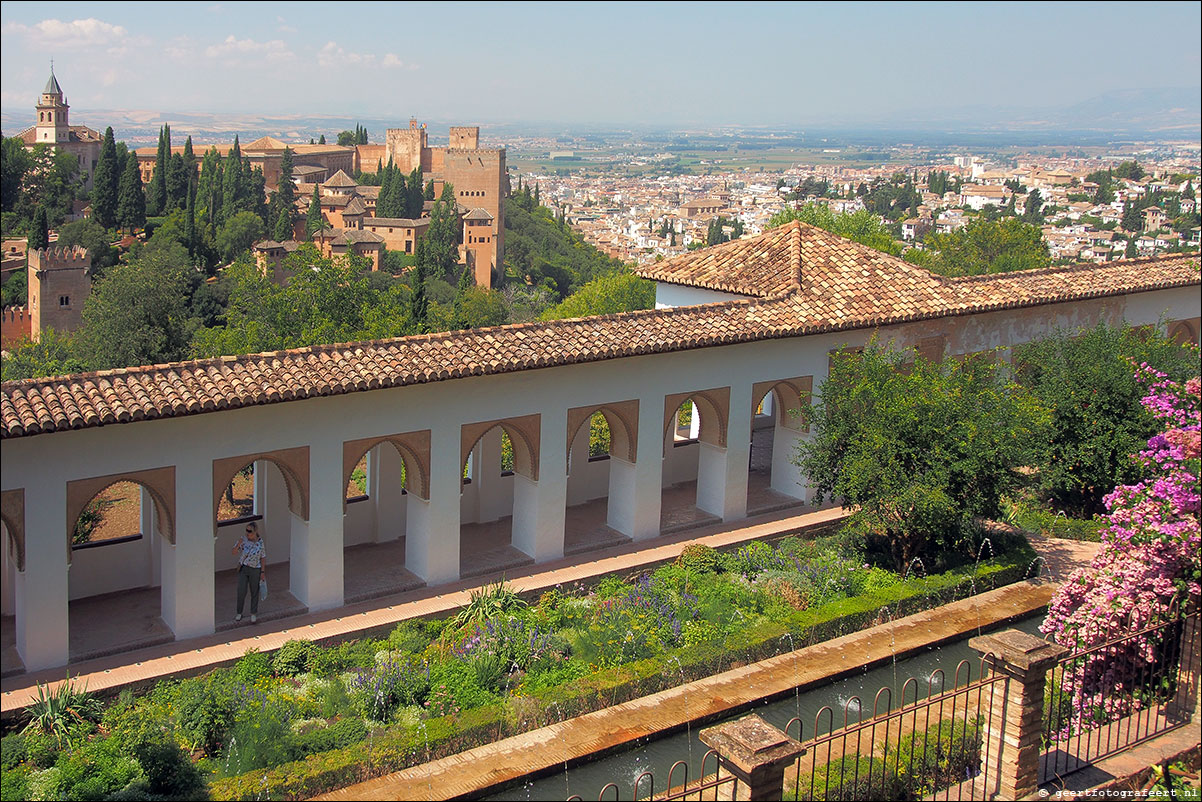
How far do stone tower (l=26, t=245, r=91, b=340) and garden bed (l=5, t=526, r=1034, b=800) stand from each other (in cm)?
5150

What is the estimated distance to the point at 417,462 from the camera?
41.8 ft

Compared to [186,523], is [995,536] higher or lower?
lower

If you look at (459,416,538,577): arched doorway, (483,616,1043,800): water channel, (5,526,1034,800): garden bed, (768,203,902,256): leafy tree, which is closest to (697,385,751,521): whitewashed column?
(5,526,1034,800): garden bed

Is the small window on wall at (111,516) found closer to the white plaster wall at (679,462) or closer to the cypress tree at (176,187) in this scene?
the white plaster wall at (679,462)

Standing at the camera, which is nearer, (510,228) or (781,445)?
(781,445)

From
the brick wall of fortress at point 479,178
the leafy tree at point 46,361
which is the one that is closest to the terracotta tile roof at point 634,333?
the leafy tree at point 46,361

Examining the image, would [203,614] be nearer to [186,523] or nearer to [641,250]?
[186,523]

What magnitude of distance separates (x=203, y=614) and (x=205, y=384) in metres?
2.30

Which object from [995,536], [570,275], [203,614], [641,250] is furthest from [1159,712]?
[641,250]

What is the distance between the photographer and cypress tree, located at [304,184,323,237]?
2785 inches

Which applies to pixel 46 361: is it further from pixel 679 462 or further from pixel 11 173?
pixel 11 173

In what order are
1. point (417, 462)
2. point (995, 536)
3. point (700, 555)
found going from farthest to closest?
point (995, 536) < point (700, 555) < point (417, 462)

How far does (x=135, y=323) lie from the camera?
39031 millimetres

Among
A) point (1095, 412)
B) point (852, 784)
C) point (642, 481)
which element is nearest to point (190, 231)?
point (642, 481)
